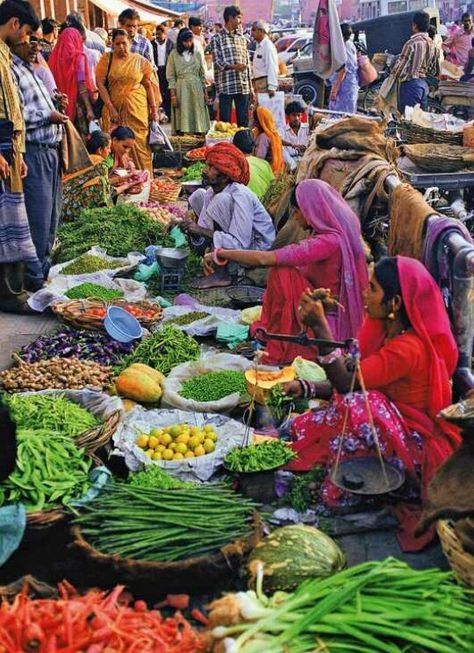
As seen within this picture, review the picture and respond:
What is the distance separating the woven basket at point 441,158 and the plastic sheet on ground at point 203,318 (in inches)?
73.8

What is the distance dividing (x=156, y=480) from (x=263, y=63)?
11.7 m

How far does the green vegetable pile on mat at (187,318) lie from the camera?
6633 mm

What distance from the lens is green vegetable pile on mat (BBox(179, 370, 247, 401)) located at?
16.9 feet

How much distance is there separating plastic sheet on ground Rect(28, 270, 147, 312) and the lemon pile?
2.69 metres

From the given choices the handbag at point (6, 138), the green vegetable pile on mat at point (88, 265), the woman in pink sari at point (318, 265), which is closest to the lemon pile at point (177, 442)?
the woman in pink sari at point (318, 265)

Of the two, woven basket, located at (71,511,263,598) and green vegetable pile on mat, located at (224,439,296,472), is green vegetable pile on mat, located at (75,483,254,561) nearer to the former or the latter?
woven basket, located at (71,511,263,598)

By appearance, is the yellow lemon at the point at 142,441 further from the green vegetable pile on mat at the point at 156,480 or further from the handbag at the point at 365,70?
the handbag at the point at 365,70

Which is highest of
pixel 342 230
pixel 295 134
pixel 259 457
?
→ pixel 342 230

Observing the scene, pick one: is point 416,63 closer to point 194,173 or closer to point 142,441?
point 194,173

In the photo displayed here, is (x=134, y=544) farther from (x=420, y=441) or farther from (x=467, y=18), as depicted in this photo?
(x=467, y=18)

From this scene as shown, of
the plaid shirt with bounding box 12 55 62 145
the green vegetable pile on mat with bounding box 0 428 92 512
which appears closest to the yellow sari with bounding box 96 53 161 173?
the plaid shirt with bounding box 12 55 62 145

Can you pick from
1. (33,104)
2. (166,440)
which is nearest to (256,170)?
(33,104)

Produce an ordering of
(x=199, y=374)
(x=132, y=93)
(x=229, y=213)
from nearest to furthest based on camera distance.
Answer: (x=199, y=374), (x=229, y=213), (x=132, y=93)

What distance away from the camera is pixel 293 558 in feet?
11.1
